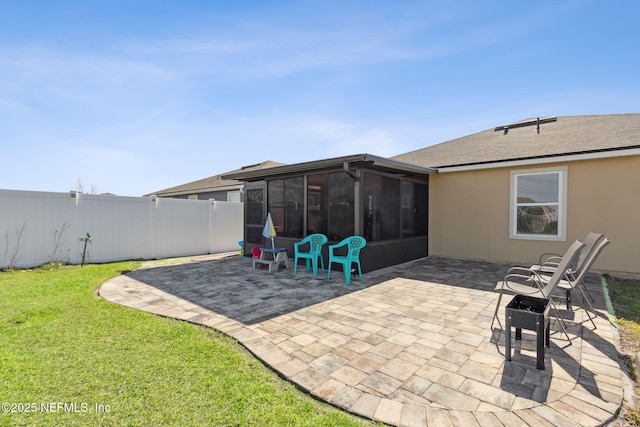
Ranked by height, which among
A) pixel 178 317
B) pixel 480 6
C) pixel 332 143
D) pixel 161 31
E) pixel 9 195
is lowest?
pixel 178 317

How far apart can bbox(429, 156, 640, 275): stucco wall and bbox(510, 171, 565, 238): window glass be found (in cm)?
18

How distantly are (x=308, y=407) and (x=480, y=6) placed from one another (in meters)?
8.15

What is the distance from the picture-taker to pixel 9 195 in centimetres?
692

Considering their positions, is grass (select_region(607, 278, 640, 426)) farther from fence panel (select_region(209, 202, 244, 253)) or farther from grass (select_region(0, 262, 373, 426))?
fence panel (select_region(209, 202, 244, 253))

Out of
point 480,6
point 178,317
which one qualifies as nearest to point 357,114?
point 480,6

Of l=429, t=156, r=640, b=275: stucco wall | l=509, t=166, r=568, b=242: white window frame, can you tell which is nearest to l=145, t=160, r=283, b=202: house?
l=429, t=156, r=640, b=275: stucco wall

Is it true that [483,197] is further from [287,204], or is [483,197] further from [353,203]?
[287,204]

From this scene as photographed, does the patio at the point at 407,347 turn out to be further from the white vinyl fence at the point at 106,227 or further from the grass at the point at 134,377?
the white vinyl fence at the point at 106,227

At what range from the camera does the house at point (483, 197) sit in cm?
637

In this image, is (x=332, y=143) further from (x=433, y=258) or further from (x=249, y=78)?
(x=433, y=258)

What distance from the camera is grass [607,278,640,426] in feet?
6.88

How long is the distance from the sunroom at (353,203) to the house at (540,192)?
0.88 m

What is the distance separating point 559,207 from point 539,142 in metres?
2.01

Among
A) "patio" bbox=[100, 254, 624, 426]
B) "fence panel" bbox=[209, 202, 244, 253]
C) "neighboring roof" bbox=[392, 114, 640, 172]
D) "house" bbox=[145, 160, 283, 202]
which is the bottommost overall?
"patio" bbox=[100, 254, 624, 426]
